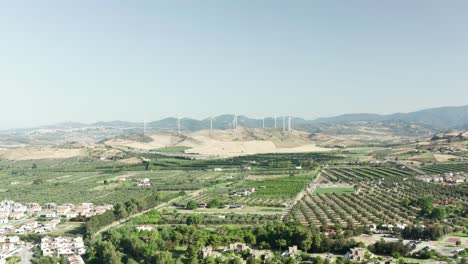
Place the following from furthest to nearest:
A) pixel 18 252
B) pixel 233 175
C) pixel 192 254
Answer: pixel 233 175 < pixel 18 252 < pixel 192 254

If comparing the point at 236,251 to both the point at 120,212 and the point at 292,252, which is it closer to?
the point at 292,252

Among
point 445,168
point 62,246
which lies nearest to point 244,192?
point 62,246

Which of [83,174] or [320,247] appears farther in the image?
[83,174]

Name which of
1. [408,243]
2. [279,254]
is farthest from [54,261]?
[408,243]

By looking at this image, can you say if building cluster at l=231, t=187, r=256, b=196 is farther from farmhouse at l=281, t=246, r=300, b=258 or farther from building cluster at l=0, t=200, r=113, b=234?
farmhouse at l=281, t=246, r=300, b=258

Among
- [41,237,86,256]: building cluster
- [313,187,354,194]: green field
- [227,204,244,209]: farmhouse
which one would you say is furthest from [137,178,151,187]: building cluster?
[41,237,86,256]: building cluster

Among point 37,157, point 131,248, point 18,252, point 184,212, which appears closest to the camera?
point 131,248

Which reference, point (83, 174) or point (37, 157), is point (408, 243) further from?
point (37, 157)
